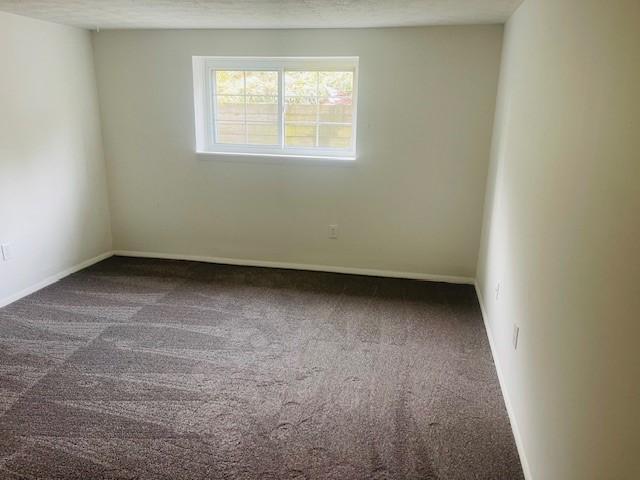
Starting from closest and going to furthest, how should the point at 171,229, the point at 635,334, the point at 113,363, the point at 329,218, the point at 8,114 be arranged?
the point at 635,334
the point at 113,363
the point at 8,114
the point at 329,218
the point at 171,229

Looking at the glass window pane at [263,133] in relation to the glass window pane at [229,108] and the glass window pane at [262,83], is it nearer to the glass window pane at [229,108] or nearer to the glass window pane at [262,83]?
the glass window pane at [229,108]

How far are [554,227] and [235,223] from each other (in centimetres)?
300

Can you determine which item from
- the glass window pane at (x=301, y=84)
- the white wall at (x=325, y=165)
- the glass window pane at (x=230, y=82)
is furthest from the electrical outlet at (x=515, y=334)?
the glass window pane at (x=230, y=82)

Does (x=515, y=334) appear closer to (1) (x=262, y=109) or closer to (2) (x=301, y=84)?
(2) (x=301, y=84)

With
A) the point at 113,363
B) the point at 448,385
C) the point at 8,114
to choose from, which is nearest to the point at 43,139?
the point at 8,114

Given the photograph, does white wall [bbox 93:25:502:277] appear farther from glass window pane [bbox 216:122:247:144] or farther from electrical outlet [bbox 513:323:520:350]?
electrical outlet [bbox 513:323:520:350]

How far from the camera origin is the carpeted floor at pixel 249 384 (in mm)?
1897

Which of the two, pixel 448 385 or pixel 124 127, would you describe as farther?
pixel 124 127

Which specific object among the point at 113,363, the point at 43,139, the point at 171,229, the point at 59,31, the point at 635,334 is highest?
the point at 59,31

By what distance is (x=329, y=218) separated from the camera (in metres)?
3.99

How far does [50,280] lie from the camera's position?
3.74 m

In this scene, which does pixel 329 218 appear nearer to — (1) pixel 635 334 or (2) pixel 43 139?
(2) pixel 43 139

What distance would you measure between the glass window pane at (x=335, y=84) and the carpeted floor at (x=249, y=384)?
162 cm

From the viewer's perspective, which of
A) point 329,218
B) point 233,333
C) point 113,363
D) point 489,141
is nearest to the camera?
point 113,363
